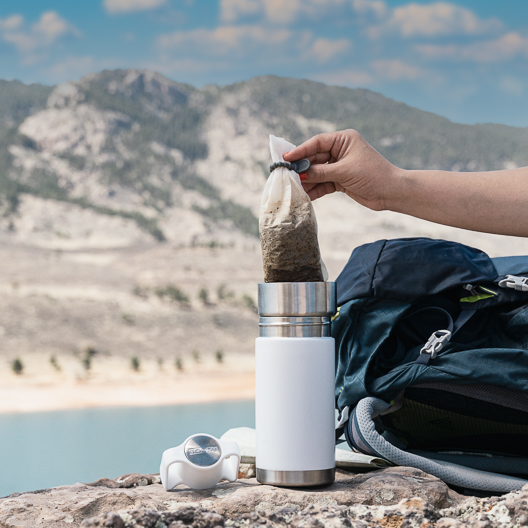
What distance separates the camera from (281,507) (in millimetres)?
954

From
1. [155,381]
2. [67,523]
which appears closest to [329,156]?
[67,523]

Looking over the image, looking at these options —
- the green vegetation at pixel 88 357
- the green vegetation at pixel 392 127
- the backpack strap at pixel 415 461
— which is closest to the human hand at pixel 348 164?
the backpack strap at pixel 415 461

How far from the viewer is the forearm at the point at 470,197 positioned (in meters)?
1.22

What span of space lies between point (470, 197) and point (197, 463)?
71cm

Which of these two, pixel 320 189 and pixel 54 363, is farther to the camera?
pixel 54 363

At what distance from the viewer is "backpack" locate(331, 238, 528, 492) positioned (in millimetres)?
1152

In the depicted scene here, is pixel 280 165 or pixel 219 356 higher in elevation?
pixel 280 165

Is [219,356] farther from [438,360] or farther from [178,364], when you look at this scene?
[438,360]

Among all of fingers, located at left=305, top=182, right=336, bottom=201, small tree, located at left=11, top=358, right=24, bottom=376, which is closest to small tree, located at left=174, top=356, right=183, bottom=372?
small tree, located at left=11, top=358, right=24, bottom=376

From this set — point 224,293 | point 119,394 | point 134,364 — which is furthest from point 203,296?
point 119,394

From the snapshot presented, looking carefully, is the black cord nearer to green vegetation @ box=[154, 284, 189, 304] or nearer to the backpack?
the backpack

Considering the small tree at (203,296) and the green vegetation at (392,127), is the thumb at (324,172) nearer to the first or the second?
the small tree at (203,296)

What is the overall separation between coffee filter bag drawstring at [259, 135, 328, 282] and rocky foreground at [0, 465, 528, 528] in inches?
14.2

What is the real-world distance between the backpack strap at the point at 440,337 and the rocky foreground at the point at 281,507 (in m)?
0.20
